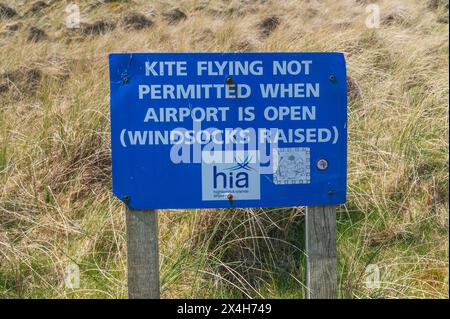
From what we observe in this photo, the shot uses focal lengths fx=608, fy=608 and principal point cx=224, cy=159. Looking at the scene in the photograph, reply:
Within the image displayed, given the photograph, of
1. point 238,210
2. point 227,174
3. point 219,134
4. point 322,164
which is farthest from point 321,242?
point 238,210

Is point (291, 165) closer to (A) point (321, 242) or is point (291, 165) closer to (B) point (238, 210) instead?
(A) point (321, 242)

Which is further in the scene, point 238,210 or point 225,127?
point 238,210

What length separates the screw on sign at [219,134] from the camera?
2219 mm

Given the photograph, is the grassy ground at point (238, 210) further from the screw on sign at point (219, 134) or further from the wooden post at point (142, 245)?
the screw on sign at point (219, 134)

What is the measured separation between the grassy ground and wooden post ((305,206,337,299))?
1.49 feet

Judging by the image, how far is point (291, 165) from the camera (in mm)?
2250

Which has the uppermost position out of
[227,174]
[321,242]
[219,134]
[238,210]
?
[219,134]

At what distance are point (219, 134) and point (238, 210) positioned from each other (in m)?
0.86

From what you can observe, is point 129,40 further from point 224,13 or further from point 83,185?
point 83,185

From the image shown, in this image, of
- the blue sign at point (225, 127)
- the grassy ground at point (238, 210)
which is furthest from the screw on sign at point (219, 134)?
the grassy ground at point (238, 210)

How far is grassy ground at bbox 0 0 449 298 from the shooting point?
2.79 metres

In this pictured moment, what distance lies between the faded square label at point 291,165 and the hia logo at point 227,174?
8cm

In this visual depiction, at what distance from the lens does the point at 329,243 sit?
2.31 m

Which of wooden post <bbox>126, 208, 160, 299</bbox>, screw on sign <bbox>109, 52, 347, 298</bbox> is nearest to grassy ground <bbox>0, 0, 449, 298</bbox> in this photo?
wooden post <bbox>126, 208, 160, 299</bbox>
